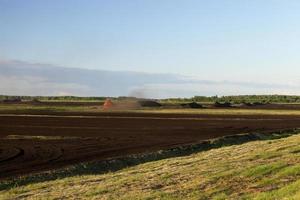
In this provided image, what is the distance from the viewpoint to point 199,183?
1543 centimetres

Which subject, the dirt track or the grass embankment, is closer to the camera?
the grass embankment

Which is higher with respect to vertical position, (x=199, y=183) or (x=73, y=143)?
(x=199, y=183)

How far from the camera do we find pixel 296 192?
41.2 feet

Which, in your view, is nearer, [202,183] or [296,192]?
[296,192]

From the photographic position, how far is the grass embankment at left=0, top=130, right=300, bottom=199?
1385 centimetres

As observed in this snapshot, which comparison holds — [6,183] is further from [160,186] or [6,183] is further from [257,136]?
[257,136]

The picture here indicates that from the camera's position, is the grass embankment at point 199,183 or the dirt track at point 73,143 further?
the dirt track at point 73,143

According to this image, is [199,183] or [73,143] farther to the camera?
[73,143]

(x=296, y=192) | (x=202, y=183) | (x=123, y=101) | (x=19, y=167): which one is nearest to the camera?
(x=296, y=192)

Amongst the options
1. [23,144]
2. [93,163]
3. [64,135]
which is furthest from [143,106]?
[93,163]

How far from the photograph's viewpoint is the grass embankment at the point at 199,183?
13.9 metres

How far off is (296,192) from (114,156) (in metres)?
17.1

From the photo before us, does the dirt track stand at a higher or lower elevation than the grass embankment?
lower

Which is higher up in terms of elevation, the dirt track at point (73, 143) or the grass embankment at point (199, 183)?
the grass embankment at point (199, 183)
